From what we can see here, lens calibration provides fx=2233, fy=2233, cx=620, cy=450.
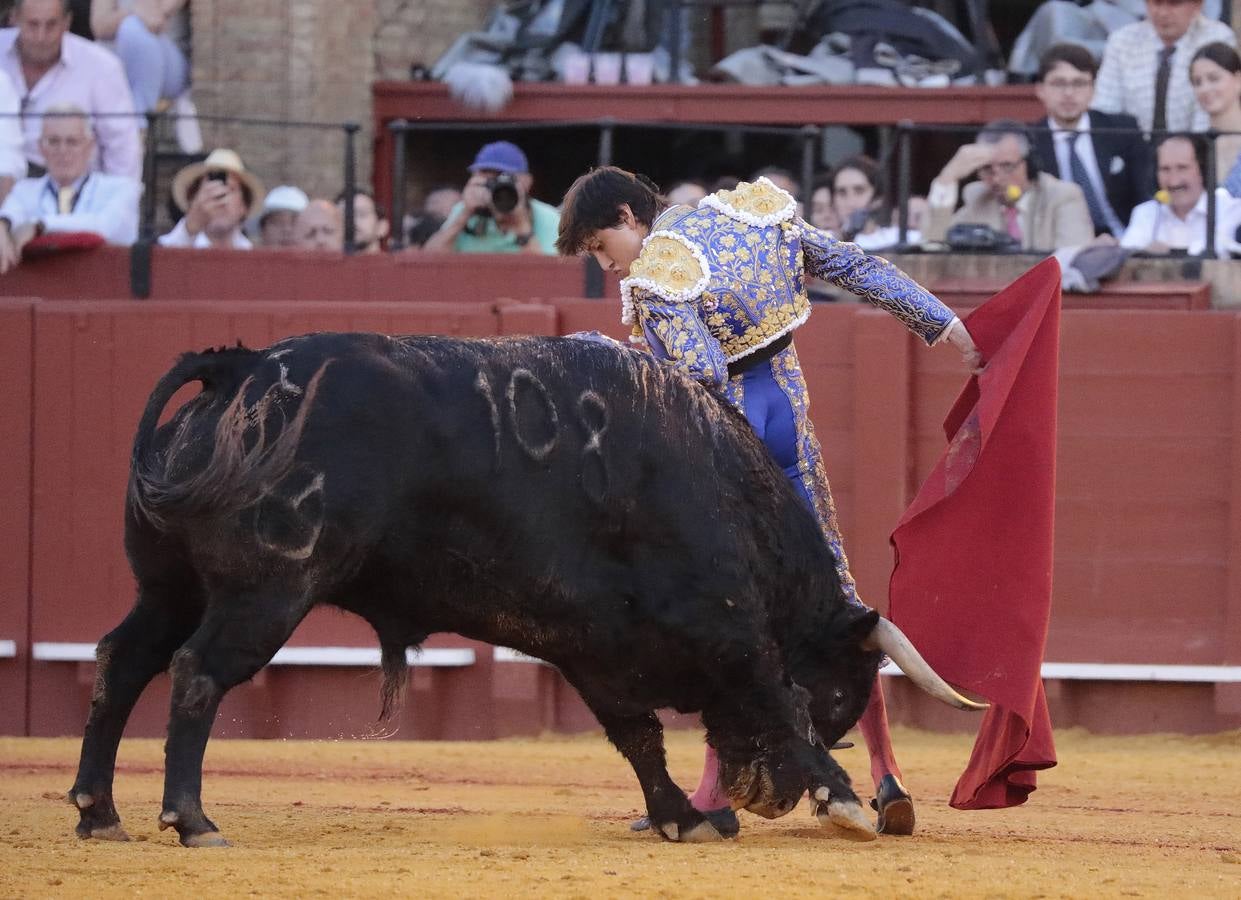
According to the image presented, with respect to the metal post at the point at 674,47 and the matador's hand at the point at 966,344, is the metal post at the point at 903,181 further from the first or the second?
the metal post at the point at 674,47

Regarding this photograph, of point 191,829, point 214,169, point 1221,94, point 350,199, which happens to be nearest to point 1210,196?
point 1221,94

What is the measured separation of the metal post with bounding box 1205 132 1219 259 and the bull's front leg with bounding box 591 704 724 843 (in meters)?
3.60

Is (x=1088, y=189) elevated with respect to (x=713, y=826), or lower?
elevated

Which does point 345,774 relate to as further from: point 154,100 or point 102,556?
point 154,100

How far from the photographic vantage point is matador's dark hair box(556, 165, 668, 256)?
4.62 meters

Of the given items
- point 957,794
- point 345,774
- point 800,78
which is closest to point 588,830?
point 957,794

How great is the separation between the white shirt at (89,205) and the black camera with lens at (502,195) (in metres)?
1.30

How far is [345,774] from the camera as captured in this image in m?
6.41

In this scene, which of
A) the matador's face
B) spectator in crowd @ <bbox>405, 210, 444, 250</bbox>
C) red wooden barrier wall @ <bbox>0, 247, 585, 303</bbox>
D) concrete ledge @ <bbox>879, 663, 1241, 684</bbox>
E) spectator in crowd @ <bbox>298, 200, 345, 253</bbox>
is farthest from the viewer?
spectator in crowd @ <bbox>405, 210, 444, 250</bbox>

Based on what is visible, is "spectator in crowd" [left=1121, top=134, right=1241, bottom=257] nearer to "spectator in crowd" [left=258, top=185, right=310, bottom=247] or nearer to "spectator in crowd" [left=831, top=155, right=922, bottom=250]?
"spectator in crowd" [left=831, top=155, right=922, bottom=250]

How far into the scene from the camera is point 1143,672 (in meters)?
7.37

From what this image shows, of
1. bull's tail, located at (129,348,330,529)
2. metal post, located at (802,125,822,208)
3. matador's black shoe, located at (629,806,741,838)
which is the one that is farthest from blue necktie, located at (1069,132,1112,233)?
bull's tail, located at (129,348,330,529)

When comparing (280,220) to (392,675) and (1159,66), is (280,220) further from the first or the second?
(392,675)

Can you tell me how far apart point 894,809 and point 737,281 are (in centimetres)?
117
